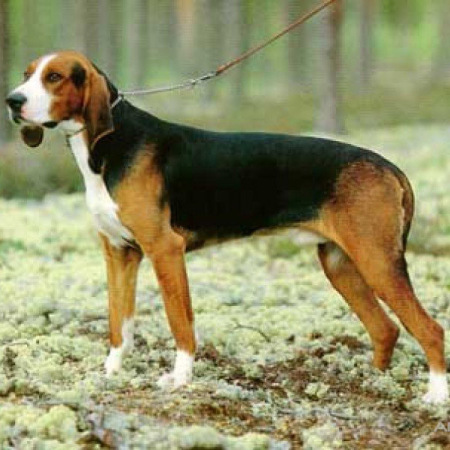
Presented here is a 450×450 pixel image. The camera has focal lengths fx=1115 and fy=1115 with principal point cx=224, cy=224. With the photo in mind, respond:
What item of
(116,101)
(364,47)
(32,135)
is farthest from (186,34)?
(116,101)

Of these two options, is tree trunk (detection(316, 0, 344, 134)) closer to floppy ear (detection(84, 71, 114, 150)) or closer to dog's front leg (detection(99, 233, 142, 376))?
dog's front leg (detection(99, 233, 142, 376))

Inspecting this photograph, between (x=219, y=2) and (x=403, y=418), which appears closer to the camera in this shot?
(x=403, y=418)

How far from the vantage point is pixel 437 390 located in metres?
6.37

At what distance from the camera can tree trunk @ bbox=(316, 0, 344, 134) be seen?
19391mm

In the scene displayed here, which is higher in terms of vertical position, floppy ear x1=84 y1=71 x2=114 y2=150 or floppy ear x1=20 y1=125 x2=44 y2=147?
floppy ear x1=84 y1=71 x2=114 y2=150

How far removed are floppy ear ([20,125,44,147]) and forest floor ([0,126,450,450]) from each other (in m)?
1.28

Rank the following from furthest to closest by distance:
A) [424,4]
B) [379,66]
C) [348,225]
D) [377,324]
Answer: [379,66], [424,4], [377,324], [348,225]

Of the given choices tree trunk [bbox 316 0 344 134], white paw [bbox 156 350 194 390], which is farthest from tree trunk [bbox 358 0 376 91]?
white paw [bbox 156 350 194 390]

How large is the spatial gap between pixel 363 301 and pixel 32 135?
231cm

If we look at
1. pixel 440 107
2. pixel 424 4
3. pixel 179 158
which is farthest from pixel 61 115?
pixel 424 4

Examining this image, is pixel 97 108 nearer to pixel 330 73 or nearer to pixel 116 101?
pixel 116 101

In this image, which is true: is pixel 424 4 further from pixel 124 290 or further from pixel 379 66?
pixel 124 290

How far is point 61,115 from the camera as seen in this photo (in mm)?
5984

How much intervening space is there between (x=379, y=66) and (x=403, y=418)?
200ft
